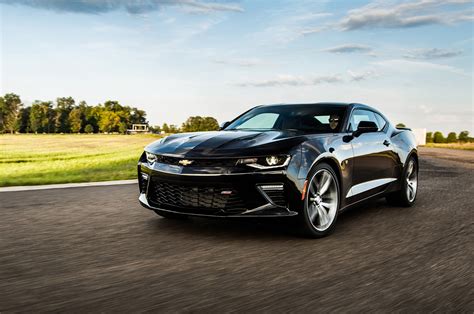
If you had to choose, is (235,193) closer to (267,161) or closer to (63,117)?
(267,161)

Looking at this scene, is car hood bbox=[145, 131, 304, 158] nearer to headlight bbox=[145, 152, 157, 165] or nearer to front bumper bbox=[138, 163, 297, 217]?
headlight bbox=[145, 152, 157, 165]

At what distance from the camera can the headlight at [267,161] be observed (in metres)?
4.72

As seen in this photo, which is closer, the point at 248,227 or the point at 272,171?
the point at 272,171

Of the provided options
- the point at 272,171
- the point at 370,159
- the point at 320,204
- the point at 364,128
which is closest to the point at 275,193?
the point at 272,171

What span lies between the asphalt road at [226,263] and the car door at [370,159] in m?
0.41

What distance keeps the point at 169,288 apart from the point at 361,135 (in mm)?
3553

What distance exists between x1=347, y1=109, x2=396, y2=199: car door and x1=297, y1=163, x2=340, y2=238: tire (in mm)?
381

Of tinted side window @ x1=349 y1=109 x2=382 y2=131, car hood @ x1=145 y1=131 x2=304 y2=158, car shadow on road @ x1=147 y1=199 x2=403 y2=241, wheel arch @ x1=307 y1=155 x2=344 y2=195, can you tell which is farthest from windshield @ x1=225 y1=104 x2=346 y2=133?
car shadow on road @ x1=147 y1=199 x2=403 y2=241

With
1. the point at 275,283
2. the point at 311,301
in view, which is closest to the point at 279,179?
the point at 275,283

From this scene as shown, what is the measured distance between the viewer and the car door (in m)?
5.80

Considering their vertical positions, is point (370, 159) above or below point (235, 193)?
above

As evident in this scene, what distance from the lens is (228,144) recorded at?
16.3 ft

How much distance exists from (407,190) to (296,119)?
208cm

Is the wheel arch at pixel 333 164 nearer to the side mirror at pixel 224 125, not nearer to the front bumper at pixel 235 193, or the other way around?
the front bumper at pixel 235 193
